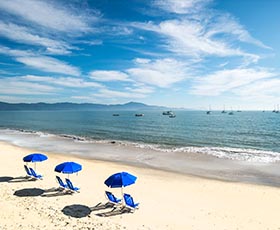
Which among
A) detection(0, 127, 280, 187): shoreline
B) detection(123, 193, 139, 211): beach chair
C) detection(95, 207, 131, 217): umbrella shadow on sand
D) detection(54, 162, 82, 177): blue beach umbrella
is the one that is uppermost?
detection(54, 162, 82, 177): blue beach umbrella

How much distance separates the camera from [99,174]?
72.2ft

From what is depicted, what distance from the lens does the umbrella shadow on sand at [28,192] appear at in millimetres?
15678

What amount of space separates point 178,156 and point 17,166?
18368 millimetres

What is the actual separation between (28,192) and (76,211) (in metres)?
4.63

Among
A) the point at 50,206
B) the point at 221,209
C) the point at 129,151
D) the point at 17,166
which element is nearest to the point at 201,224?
the point at 221,209

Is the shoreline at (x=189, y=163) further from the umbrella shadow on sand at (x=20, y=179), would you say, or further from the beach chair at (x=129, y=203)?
the umbrella shadow on sand at (x=20, y=179)

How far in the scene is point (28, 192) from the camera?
53.0ft

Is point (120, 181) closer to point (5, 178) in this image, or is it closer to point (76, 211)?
point (76, 211)

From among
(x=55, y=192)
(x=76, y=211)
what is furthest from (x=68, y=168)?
(x=76, y=211)

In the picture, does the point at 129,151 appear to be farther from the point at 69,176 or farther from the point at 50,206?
the point at 50,206

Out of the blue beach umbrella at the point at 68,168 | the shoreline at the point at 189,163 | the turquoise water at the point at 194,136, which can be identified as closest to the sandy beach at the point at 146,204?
the blue beach umbrella at the point at 68,168

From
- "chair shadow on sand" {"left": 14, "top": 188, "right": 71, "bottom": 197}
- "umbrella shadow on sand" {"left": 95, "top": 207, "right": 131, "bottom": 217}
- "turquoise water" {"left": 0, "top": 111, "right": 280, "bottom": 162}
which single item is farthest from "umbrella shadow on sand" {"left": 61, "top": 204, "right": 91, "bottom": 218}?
"turquoise water" {"left": 0, "top": 111, "right": 280, "bottom": 162}

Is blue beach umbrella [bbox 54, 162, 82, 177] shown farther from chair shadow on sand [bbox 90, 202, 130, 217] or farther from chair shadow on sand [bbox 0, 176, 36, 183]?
chair shadow on sand [bbox 0, 176, 36, 183]

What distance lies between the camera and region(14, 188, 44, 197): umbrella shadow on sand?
1568 cm
